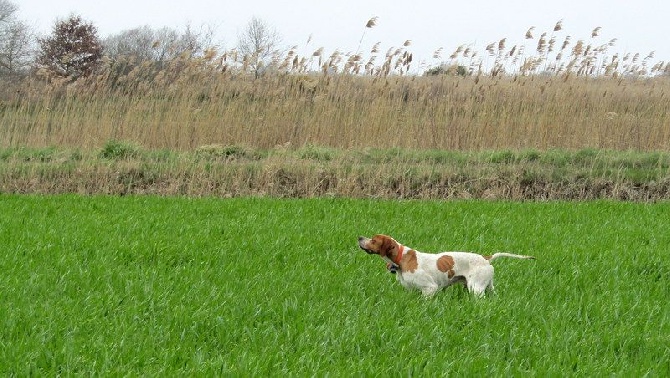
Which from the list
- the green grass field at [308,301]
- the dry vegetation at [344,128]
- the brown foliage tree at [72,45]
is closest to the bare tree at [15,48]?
the brown foliage tree at [72,45]

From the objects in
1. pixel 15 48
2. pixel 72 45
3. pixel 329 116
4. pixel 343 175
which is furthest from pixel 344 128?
pixel 15 48

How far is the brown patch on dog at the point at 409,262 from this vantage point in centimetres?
483

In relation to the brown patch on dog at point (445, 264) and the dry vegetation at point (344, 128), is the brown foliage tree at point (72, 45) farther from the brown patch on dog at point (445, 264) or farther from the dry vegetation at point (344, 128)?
the brown patch on dog at point (445, 264)

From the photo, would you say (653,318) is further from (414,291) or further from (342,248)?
(342,248)

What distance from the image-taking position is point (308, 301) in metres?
4.61

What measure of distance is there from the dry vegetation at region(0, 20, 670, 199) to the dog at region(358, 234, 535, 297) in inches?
208

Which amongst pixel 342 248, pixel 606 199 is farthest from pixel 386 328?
pixel 606 199

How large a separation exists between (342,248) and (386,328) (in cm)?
238

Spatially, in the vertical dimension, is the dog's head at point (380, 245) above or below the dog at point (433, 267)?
above

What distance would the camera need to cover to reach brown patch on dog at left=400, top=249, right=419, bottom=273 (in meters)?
4.83

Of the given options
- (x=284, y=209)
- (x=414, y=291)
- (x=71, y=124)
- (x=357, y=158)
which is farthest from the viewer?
(x=71, y=124)

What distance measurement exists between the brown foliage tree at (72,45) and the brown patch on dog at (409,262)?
2660cm

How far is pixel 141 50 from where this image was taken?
3828 centimetres

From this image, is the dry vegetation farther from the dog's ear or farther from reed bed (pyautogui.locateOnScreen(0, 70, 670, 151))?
the dog's ear
